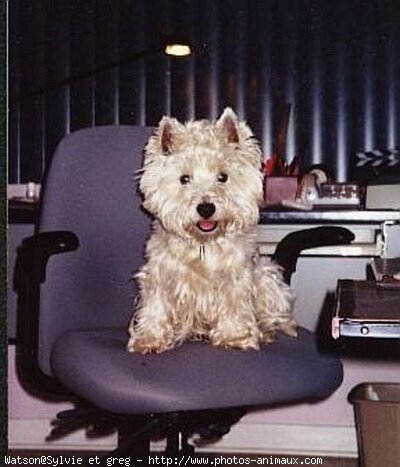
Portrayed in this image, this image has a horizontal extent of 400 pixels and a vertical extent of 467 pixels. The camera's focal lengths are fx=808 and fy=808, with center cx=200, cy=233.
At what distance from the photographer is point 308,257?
254 cm

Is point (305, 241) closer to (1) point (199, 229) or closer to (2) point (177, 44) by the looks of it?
(1) point (199, 229)

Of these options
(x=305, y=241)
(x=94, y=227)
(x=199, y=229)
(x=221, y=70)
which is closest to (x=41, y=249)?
(x=94, y=227)

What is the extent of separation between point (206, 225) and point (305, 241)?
0.24 metres

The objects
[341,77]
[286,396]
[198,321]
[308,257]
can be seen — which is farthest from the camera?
[341,77]

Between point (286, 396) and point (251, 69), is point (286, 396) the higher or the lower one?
the lower one

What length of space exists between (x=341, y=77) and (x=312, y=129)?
13.5 inches

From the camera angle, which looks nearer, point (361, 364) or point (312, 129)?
point (361, 364)

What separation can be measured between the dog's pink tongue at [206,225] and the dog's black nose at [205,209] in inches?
0.6

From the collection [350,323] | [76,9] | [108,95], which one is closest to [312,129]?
[108,95]

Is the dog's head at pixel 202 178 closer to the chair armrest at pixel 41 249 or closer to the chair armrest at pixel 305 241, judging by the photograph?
the chair armrest at pixel 305 241

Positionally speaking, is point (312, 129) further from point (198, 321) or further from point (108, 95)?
point (198, 321)

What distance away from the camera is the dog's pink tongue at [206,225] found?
185 centimetres

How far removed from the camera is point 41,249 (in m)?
1.62

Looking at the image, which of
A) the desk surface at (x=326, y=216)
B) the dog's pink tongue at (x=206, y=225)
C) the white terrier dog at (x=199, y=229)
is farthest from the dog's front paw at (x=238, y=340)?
the desk surface at (x=326, y=216)
